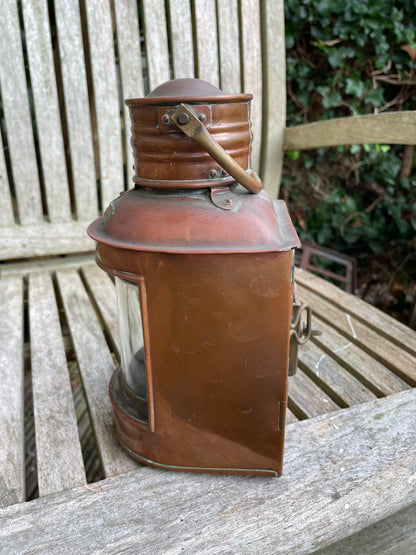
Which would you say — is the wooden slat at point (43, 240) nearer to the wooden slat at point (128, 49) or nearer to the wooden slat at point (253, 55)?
the wooden slat at point (128, 49)

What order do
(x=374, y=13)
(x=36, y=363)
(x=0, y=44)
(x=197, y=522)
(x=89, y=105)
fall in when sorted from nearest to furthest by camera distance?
(x=197, y=522), (x=36, y=363), (x=0, y=44), (x=89, y=105), (x=374, y=13)

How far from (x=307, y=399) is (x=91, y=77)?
160 cm

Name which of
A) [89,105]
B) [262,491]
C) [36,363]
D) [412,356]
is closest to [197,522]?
[262,491]

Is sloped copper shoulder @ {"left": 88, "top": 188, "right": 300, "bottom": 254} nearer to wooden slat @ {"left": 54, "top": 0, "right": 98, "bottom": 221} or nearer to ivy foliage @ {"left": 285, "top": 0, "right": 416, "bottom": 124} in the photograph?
wooden slat @ {"left": 54, "top": 0, "right": 98, "bottom": 221}

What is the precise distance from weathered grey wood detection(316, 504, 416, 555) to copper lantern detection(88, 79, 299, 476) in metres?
0.25

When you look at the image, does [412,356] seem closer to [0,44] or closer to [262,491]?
[262,491]

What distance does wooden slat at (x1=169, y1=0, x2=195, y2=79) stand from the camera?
76.2 inches

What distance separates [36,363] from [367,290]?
2.19 m

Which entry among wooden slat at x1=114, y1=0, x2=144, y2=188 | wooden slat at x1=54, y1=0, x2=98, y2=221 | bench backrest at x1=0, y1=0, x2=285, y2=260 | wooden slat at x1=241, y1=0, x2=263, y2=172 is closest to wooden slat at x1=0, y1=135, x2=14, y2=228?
bench backrest at x1=0, y1=0, x2=285, y2=260

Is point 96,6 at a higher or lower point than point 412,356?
Answer: higher

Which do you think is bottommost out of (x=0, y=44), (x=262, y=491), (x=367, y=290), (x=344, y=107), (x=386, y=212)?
(x=367, y=290)

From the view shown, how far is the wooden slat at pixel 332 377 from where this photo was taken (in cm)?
124

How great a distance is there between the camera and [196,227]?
0.81 m

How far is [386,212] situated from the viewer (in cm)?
286
